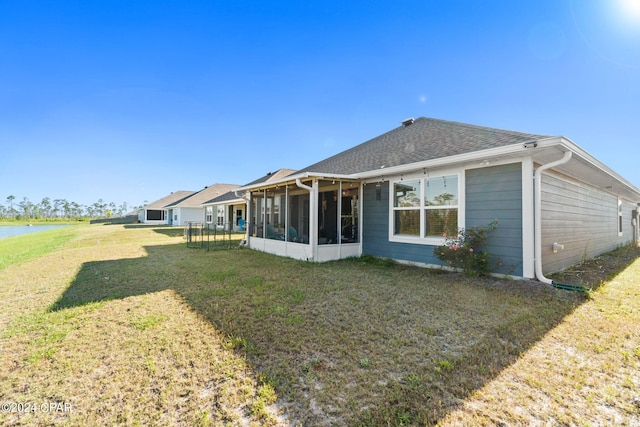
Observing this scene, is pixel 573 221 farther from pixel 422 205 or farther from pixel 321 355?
pixel 321 355

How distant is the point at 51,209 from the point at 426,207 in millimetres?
92589

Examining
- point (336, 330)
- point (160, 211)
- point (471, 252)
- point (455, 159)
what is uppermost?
point (455, 159)

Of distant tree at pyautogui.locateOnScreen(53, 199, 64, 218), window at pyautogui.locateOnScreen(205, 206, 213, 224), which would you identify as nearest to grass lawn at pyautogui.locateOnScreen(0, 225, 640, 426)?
A: window at pyautogui.locateOnScreen(205, 206, 213, 224)

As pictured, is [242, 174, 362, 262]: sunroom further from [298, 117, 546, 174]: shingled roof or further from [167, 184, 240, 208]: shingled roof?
[167, 184, 240, 208]: shingled roof

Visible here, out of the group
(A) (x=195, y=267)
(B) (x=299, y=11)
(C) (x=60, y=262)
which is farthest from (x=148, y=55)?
(A) (x=195, y=267)

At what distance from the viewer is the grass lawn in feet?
5.80

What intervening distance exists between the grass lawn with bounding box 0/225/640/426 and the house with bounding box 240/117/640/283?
1256 mm

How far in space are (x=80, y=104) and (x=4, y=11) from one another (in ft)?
15.7

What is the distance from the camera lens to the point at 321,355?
248cm

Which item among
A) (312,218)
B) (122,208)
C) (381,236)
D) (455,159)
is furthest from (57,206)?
(455,159)

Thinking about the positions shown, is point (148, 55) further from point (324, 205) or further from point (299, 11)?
point (324, 205)

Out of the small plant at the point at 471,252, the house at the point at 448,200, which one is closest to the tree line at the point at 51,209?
the house at the point at 448,200

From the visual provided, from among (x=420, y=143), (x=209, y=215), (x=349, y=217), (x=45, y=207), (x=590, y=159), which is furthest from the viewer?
(x=45, y=207)

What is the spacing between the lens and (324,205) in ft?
26.9
